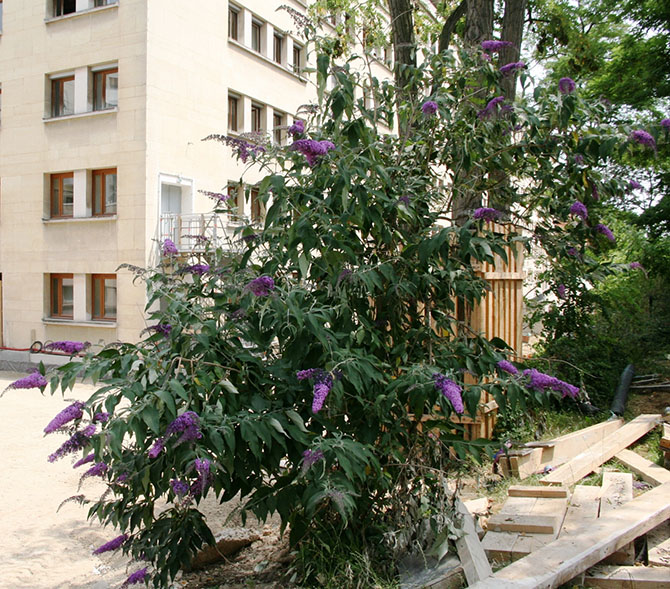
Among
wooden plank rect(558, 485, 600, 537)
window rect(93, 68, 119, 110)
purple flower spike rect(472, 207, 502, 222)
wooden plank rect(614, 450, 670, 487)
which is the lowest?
wooden plank rect(558, 485, 600, 537)

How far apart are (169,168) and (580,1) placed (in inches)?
434

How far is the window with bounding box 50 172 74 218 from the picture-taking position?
18484 millimetres

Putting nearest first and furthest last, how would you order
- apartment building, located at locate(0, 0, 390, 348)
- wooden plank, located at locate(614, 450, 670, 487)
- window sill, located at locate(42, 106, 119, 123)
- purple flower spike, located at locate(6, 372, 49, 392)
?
purple flower spike, located at locate(6, 372, 49, 392) < wooden plank, located at locate(614, 450, 670, 487) < apartment building, located at locate(0, 0, 390, 348) < window sill, located at locate(42, 106, 119, 123)

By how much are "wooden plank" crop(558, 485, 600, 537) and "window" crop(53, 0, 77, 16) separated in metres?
18.5

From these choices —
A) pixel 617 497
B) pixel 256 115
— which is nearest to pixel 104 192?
pixel 256 115

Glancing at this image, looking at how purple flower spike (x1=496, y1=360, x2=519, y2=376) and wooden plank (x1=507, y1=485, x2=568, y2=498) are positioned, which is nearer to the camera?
purple flower spike (x1=496, y1=360, x2=519, y2=376)

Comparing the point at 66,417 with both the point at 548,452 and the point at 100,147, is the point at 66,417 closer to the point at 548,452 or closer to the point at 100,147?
the point at 548,452

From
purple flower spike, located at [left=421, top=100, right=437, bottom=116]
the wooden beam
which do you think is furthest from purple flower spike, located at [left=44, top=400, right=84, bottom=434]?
the wooden beam

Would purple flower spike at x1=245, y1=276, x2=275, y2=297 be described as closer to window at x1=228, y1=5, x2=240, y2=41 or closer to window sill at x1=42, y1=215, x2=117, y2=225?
window sill at x1=42, y1=215, x2=117, y2=225

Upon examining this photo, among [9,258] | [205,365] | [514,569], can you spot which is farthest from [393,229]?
[9,258]

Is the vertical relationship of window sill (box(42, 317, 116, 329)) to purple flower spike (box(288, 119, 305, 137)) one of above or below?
below

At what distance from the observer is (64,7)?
726 inches

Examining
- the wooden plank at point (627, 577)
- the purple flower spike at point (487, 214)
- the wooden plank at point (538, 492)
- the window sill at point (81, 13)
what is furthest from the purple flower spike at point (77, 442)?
the window sill at point (81, 13)

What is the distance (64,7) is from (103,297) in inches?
320
